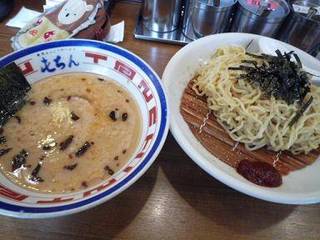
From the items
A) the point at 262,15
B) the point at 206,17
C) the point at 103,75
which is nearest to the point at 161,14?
the point at 206,17

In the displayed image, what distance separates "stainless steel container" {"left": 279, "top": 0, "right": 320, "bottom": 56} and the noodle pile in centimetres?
Answer: 50

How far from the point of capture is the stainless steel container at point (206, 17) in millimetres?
1604

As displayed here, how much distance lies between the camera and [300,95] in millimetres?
1234

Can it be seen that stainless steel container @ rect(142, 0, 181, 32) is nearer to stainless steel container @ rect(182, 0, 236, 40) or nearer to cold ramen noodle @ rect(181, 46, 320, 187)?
stainless steel container @ rect(182, 0, 236, 40)

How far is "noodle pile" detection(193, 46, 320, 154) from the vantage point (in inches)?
47.6

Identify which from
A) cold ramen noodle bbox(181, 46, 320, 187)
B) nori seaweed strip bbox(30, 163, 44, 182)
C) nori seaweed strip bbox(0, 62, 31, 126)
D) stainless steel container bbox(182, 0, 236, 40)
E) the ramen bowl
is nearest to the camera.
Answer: the ramen bowl

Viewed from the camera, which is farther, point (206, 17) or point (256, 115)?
point (206, 17)

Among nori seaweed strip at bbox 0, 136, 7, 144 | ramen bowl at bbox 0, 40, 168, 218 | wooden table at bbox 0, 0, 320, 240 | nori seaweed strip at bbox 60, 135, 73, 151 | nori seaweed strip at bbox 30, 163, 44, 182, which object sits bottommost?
wooden table at bbox 0, 0, 320, 240

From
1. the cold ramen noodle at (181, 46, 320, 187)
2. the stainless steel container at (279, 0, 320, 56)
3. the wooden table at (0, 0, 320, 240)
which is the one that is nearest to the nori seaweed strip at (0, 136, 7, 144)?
the wooden table at (0, 0, 320, 240)

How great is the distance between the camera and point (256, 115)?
4.08 ft

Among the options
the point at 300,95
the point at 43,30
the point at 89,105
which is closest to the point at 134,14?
the point at 43,30

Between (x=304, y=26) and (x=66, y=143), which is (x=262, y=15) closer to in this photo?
(x=304, y=26)

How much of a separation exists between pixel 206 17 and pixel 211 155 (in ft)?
3.07

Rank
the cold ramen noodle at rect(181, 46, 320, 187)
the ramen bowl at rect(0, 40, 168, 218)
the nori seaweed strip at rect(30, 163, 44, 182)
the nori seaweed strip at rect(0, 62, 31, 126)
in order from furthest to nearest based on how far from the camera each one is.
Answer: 1. the cold ramen noodle at rect(181, 46, 320, 187)
2. the nori seaweed strip at rect(0, 62, 31, 126)
3. the nori seaweed strip at rect(30, 163, 44, 182)
4. the ramen bowl at rect(0, 40, 168, 218)
